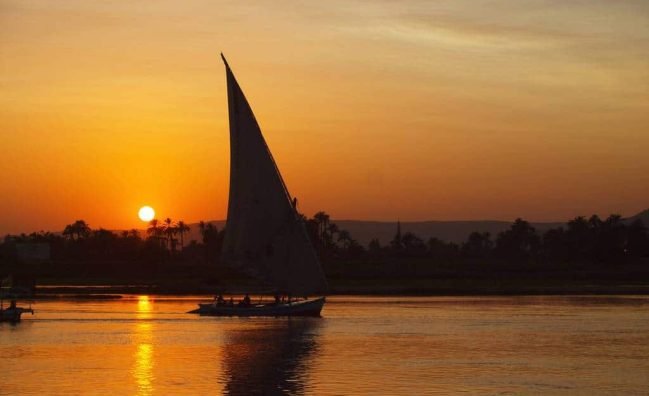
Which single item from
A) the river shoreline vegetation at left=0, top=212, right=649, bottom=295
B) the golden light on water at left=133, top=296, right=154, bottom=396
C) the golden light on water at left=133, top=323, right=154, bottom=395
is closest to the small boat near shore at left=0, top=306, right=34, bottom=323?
the golden light on water at left=133, top=296, right=154, bottom=396

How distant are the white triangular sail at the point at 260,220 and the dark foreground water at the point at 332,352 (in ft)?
10.9

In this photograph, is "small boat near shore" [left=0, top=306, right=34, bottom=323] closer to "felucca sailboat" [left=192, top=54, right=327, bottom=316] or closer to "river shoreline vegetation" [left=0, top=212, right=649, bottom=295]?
"felucca sailboat" [left=192, top=54, right=327, bottom=316]

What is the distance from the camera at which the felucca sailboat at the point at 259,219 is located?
229 feet

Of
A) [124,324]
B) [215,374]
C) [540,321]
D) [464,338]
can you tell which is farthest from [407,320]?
[215,374]

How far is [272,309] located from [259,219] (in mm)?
5681

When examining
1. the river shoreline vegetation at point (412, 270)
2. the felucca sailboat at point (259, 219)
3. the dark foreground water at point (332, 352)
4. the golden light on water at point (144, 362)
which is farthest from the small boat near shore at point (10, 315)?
the river shoreline vegetation at point (412, 270)

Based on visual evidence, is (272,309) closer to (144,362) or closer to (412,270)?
(144,362)

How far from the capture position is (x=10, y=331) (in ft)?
205

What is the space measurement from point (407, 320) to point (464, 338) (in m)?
12.5

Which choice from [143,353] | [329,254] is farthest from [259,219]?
[329,254]

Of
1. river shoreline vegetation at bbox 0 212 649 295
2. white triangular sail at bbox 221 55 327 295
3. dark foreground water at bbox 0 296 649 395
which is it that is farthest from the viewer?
river shoreline vegetation at bbox 0 212 649 295

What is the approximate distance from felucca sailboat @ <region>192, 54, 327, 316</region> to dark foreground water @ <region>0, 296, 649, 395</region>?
10.4ft

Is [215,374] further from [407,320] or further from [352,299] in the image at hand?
[352,299]

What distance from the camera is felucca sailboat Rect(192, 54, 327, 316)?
229ft
